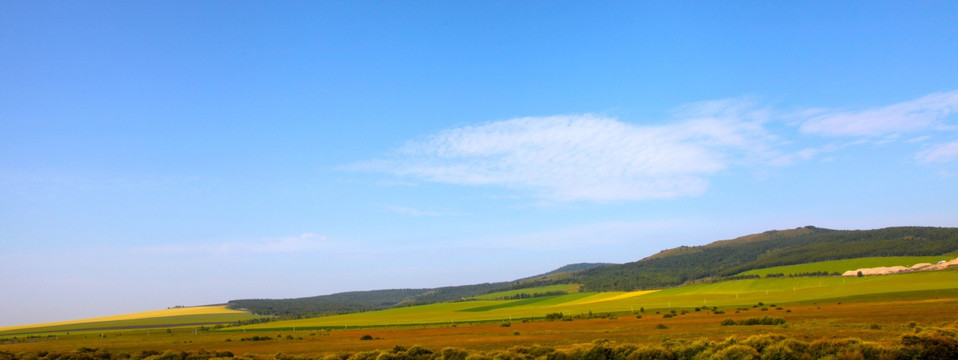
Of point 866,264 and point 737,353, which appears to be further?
point 866,264

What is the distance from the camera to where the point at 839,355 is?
22562 millimetres

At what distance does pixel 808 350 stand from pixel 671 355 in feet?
18.2

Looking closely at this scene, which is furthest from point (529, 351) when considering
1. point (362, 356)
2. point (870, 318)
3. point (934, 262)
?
point (934, 262)

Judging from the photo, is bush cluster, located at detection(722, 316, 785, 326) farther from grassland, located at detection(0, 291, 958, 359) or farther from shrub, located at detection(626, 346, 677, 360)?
shrub, located at detection(626, 346, 677, 360)

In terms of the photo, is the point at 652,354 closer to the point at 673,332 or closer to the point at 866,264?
the point at 673,332

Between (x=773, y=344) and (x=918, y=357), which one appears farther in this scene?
(x=773, y=344)

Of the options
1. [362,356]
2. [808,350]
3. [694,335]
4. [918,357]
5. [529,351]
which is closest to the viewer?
[918,357]

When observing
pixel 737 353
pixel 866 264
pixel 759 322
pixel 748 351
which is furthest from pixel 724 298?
pixel 737 353

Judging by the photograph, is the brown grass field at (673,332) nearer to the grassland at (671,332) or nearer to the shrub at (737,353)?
the grassland at (671,332)

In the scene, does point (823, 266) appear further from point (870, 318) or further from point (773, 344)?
point (773, 344)

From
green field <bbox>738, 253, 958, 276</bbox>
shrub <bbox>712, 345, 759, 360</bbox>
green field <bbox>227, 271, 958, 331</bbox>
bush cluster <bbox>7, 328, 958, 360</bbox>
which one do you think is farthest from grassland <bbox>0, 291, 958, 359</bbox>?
green field <bbox>738, 253, 958, 276</bbox>

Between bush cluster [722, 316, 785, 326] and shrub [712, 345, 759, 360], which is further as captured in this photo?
bush cluster [722, 316, 785, 326]

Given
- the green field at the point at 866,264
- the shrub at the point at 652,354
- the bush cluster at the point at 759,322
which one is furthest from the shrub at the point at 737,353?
the green field at the point at 866,264

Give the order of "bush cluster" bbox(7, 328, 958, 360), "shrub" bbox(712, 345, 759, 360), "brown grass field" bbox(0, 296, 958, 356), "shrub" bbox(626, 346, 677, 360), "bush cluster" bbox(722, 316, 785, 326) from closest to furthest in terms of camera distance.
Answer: "bush cluster" bbox(7, 328, 958, 360) → "shrub" bbox(712, 345, 759, 360) → "shrub" bbox(626, 346, 677, 360) → "brown grass field" bbox(0, 296, 958, 356) → "bush cluster" bbox(722, 316, 785, 326)
